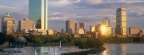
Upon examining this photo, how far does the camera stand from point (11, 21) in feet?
571

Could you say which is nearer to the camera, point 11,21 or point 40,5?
point 11,21

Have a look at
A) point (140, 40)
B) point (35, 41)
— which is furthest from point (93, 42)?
point (140, 40)

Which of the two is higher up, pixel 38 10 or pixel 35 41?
pixel 38 10

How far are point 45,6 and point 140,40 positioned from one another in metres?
59.9

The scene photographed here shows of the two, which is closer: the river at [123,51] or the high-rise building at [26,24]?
the river at [123,51]

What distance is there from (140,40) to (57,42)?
210 ft

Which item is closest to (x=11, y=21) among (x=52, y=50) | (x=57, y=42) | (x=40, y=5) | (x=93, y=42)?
(x=40, y=5)

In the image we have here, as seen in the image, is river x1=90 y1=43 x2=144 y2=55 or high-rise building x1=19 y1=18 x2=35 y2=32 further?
high-rise building x1=19 y1=18 x2=35 y2=32

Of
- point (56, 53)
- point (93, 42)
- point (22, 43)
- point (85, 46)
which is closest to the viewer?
point (56, 53)

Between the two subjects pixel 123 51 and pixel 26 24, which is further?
pixel 26 24

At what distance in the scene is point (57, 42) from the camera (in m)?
122

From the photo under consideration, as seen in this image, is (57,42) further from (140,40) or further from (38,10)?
(38,10)

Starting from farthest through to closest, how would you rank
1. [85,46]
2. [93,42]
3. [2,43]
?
[2,43] < [93,42] < [85,46]

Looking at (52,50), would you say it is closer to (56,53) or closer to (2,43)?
(56,53)
